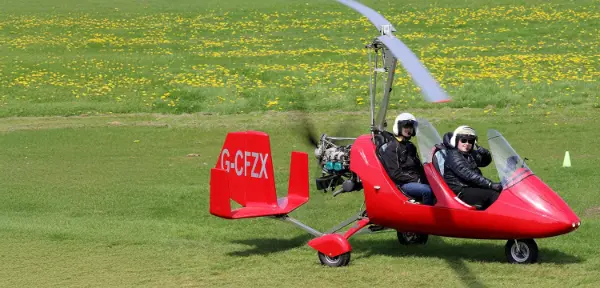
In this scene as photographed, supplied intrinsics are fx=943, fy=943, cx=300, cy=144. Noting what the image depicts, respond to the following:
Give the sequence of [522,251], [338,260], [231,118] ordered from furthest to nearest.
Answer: [231,118], [338,260], [522,251]

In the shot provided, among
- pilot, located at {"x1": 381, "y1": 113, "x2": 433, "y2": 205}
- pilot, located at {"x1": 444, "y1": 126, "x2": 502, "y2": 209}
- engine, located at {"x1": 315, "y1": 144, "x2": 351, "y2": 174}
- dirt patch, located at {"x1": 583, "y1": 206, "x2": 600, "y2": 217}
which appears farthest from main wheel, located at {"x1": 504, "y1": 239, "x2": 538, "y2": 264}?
dirt patch, located at {"x1": 583, "y1": 206, "x2": 600, "y2": 217}

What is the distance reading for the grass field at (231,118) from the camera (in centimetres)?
1209

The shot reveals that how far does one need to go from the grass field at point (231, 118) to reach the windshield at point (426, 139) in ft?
4.49

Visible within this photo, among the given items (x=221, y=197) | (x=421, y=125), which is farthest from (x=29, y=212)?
(x=421, y=125)

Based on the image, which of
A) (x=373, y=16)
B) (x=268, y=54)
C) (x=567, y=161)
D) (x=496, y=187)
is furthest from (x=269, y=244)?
(x=268, y=54)

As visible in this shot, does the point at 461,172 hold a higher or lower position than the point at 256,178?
higher

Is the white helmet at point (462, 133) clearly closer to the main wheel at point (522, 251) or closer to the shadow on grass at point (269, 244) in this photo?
the main wheel at point (522, 251)

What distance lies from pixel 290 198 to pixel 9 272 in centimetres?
381

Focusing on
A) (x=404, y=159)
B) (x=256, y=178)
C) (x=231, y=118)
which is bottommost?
(x=231, y=118)

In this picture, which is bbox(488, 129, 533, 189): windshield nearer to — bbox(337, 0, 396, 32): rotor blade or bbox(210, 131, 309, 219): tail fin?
bbox(337, 0, 396, 32): rotor blade

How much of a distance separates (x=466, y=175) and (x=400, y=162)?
2.80ft

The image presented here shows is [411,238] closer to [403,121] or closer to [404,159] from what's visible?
[404,159]

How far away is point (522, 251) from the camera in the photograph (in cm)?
1150

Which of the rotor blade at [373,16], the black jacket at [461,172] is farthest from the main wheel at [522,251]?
the rotor blade at [373,16]
